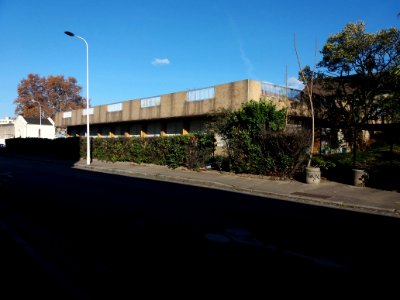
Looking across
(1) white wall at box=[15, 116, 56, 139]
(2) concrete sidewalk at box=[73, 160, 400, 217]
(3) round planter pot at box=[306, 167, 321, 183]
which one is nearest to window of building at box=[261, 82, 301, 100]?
(2) concrete sidewalk at box=[73, 160, 400, 217]

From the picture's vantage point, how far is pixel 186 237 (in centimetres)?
625

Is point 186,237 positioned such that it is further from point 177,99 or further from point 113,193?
point 177,99

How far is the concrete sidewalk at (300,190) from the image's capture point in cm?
1034

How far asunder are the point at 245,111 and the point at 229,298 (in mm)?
14028

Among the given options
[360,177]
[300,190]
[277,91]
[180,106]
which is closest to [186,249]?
[300,190]

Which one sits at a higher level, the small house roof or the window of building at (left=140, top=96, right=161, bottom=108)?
the window of building at (left=140, top=96, right=161, bottom=108)

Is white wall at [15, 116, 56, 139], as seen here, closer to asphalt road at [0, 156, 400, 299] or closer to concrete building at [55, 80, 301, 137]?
concrete building at [55, 80, 301, 137]

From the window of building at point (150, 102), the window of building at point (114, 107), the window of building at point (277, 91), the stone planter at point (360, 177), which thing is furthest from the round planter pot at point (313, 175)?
the window of building at point (114, 107)

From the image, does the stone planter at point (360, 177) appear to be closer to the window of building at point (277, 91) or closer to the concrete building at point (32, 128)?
the window of building at point (277, 91)

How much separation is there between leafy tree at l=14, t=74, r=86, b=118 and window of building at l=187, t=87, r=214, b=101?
5910cm

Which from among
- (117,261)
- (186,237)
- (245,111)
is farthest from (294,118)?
(117,261)

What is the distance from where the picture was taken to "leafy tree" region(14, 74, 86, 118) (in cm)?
7706

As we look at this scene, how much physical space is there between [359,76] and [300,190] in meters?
14.0

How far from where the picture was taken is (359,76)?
76.9 feet
